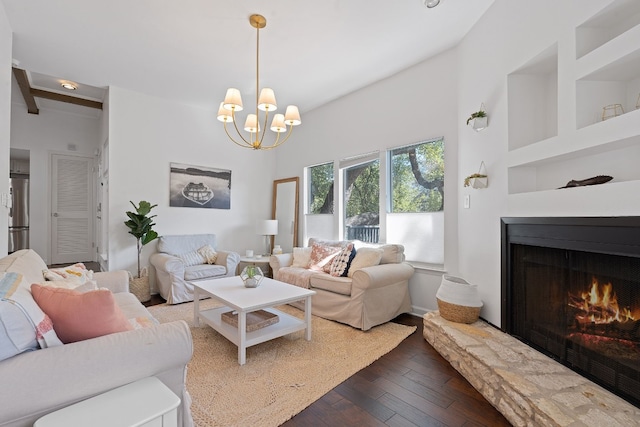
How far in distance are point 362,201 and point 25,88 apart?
196 inches

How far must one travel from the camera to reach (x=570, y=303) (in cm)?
180

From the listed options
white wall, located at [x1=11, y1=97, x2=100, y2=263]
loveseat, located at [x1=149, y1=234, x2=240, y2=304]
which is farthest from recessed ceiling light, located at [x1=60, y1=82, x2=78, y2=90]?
loveseat, located at [x1=149, y1=234, x2=240, y2=304]

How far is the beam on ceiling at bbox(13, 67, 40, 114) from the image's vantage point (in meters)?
3.69

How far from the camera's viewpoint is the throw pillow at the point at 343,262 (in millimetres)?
3322

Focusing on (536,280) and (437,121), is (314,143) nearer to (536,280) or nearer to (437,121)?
(437,121)

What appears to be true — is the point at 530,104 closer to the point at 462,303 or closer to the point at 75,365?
the point at 462,303

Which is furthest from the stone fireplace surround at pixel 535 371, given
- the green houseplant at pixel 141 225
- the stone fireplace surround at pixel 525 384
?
the green houseplant at pixel 141 225

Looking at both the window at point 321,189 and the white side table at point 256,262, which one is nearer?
the white side table at point 256,262

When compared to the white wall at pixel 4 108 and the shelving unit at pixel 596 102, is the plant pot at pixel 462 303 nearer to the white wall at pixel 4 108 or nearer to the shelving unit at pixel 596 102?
the shelving unit at pixel 596 102

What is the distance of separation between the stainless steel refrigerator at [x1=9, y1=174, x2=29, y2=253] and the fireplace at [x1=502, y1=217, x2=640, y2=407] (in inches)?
307

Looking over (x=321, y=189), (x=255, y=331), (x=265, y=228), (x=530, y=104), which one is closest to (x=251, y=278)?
(x=255, y=331)

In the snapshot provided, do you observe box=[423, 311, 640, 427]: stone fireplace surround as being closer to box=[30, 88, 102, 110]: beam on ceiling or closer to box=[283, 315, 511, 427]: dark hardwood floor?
box=[283, 315, 511, 427]: dark hardwood floor

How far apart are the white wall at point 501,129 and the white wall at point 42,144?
21.3 ft

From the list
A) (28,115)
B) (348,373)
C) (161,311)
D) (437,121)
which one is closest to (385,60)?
(437,121)
